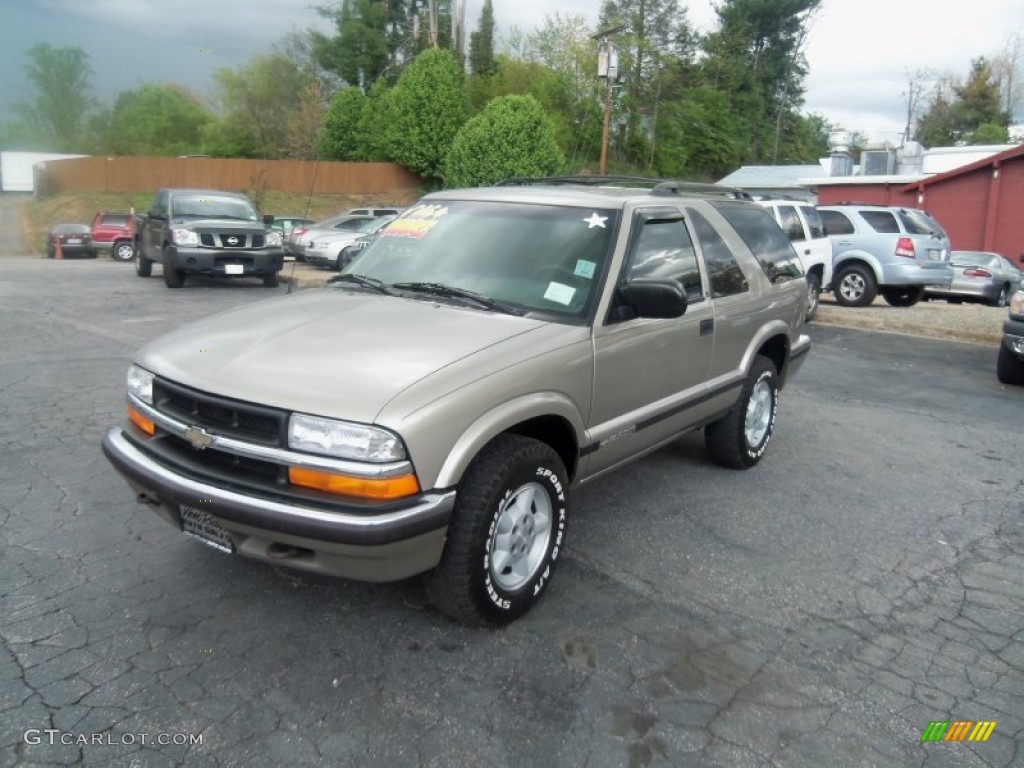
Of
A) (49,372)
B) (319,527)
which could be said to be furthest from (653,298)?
(49,372)

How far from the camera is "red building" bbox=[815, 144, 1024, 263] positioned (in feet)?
83.7

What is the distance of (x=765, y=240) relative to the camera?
5602mm

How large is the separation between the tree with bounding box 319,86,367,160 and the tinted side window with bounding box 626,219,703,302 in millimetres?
42451

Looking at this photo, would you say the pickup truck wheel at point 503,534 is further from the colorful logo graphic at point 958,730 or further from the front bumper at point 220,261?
the front bumper at point 220,261

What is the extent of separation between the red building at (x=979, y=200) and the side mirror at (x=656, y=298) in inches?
979

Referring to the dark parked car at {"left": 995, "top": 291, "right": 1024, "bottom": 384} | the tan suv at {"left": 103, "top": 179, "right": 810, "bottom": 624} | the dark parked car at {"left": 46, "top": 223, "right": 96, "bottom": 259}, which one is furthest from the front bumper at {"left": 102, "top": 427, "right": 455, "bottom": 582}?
the dark parked car at {"left": 46, "top": 223, "right": 96, "bottom": 259}

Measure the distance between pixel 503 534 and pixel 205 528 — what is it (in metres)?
1.14

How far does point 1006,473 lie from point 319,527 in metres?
5.05

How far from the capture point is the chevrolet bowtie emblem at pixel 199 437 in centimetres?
302

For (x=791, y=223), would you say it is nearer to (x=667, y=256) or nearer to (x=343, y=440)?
(x=667, y=256)

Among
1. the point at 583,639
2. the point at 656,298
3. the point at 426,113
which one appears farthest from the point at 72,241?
the point at 583,639

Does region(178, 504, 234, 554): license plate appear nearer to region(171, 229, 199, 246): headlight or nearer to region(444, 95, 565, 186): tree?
region(171, 229, 199, 246): headlight

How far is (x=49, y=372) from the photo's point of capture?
24.2 feet

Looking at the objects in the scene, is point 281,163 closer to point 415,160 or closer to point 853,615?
point 415,160
